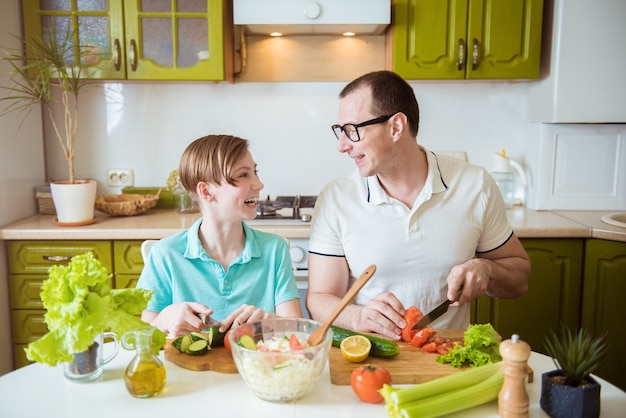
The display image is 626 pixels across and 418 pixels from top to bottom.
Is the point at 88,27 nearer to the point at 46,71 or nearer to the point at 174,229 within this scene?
the point at 46,71

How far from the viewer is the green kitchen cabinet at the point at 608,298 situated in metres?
2.49

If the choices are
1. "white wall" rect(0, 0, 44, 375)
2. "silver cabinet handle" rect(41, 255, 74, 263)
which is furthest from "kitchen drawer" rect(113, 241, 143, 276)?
"white wall" rect(0, 0, 44, 375)

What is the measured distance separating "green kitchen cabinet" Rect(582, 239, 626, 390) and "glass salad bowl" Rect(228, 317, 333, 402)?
1781mm

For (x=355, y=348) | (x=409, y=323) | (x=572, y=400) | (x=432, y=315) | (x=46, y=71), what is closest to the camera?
(x=572, y=400)

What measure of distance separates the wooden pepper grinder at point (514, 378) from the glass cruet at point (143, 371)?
0.63m

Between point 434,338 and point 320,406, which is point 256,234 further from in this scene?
point 320,406

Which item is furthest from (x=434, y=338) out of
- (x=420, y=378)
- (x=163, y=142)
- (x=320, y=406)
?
(x=163, y=142)

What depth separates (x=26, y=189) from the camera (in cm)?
285

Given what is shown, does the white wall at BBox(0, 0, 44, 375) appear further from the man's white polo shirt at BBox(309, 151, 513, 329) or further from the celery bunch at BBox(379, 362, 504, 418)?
the celery bunch at BBox(379, 362, 504, 418)

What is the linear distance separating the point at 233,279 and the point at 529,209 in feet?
6.05

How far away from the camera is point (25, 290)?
2.62m

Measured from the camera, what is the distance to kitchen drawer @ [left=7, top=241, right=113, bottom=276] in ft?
8.41

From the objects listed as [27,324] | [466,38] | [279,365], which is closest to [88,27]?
[27,324]

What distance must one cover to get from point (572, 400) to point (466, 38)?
6.70 feet
